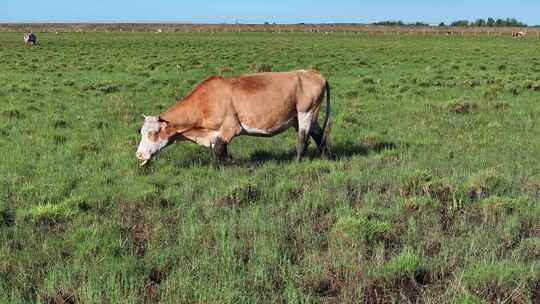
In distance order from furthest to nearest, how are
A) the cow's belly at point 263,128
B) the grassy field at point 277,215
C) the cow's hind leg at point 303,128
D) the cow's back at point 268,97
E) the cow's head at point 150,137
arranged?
1. the cow's hind leg at point 303,128
2. the cow's belly at point 263,128
3. the cow's back at point 268,97
4. the cow's head at point 150,137
5. the grassy field at point 277,215

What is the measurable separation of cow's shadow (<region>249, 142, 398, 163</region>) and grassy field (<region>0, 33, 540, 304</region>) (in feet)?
0.19

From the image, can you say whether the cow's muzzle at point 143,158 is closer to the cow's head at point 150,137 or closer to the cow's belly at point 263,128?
the cow's head at point 150,137

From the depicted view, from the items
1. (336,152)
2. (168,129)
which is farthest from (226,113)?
(336,152)

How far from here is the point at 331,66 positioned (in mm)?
29109

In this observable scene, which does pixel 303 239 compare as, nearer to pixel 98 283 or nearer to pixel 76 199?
pixel 98 283

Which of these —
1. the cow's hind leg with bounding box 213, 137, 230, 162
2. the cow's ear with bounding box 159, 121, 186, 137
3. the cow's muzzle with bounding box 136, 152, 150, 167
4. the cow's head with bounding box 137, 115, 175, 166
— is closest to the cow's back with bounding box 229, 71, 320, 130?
the cow's hind leg with bounding box 213, 137, 230, 162

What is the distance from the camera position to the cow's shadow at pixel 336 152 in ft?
31.5

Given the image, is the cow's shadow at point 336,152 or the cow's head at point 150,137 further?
the cow's shadow at point 336,152

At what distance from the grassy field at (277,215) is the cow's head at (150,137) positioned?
260mm

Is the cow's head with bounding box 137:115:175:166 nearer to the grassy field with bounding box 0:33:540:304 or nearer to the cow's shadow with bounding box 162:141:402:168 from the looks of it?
the grassy field with bounding box 0:33:540:304

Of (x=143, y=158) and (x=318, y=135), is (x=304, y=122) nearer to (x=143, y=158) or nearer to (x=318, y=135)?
(x=318, y=135)

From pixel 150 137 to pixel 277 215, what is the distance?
3.30 m

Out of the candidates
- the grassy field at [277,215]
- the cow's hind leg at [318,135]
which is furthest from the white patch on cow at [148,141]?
the cow's hind leg at [318,135]

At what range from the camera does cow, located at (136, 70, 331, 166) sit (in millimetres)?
8766
